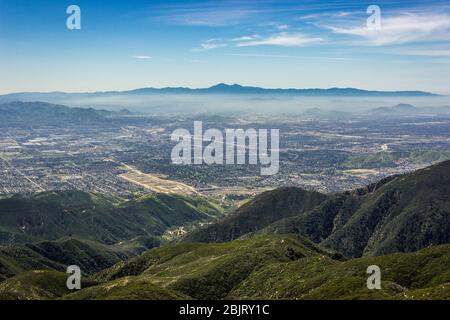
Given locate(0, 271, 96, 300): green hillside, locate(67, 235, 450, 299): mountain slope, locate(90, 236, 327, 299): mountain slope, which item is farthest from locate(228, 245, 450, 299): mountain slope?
locate(0, 271, 96, 300): green hillside

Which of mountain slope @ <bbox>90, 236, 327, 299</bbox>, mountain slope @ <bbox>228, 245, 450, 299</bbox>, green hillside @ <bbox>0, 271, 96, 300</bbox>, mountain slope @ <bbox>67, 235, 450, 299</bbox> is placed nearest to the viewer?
mountain slope @ <bbox>67, 235, 450, 299</bbox>

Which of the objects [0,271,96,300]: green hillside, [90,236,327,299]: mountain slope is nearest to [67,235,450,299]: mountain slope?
[90,236,327,299]: mountain slope

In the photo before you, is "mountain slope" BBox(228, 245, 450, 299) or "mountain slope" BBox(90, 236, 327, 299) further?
"mountain slope" BBox(90, 236, 327, 299)

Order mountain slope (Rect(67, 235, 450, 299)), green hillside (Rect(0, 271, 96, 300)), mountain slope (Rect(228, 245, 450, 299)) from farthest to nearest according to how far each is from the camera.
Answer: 1. green hillside (Rect(0, 271, 96, 300))
2. mountain slope (Rect(228, 245, 450, 299))
3. mountain slope (Rect(67, 235, 450, 299))

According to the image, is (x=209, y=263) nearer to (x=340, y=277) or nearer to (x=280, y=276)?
(x=280, y=276)

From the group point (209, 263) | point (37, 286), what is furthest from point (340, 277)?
point (37, 286)

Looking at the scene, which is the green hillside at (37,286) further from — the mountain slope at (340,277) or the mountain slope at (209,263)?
the mountain slope at (340,277)

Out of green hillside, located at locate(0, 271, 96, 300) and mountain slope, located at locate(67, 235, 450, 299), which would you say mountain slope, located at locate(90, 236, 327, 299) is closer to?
mountain slope, located at locate(67, 235, 450, 299)

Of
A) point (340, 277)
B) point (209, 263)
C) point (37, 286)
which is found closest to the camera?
point (340, 277)

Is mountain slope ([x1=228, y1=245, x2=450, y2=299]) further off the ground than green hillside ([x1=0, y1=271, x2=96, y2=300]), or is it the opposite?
→ mountain slope ([x1=228, y1=245, x2=450, y2=299])

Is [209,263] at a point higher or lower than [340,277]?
lower
